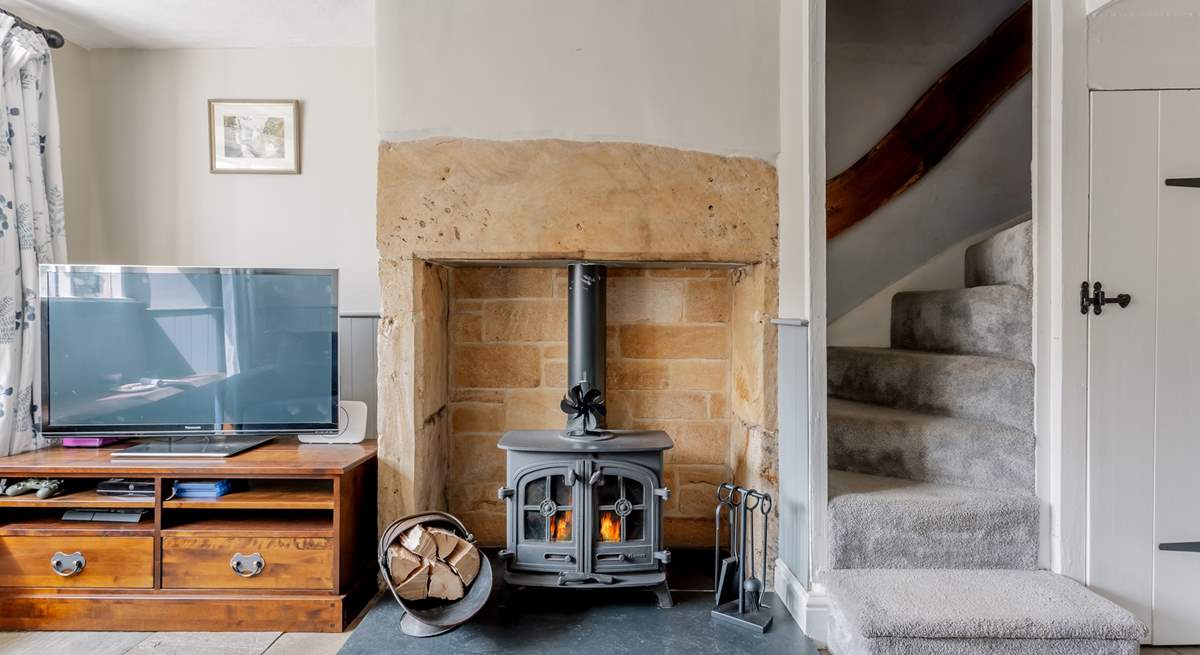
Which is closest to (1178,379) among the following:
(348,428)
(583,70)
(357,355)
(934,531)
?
(934,531)

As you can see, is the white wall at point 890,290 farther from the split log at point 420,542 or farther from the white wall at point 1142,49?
the split log at point 420,542

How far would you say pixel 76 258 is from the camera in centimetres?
281

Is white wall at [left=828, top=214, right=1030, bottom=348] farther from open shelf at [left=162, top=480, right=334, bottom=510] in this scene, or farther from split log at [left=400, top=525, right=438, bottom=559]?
open shelf at [left=162, top=480, right=334, bottom=510]

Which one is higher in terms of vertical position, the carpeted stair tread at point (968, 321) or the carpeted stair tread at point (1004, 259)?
the carpeted stair tread at point (1004, 259)

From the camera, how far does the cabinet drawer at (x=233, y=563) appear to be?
217 cm

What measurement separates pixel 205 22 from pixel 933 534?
3353 mm

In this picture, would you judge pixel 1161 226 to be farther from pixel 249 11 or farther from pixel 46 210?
pixel 46 210

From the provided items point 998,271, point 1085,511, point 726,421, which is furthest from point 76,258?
point 1085,511

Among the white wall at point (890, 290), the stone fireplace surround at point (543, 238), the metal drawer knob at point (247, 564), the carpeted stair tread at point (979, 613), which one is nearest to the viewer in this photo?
the carpeted stair tread at point (979, 613)

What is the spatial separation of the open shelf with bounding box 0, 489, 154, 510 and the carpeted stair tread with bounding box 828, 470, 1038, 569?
7.77 feet

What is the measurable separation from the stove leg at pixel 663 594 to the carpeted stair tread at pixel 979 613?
0.60 m

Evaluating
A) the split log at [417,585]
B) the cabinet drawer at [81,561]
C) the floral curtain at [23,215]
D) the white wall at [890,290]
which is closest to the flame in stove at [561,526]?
the split log at [417,585]

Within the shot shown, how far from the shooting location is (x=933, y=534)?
78.8 inches

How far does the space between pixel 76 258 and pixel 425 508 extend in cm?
198
